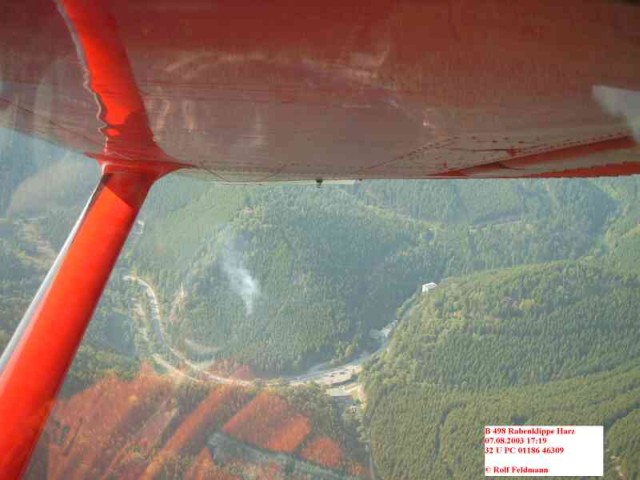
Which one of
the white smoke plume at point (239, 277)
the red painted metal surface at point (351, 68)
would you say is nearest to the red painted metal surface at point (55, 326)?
the red painted metal surface at point (351, 68)

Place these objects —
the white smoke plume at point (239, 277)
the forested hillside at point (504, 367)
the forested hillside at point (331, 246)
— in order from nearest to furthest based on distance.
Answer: the forested hillside at point (504, 367) → the forested hillside at point (331, 246) → the white smoke plume at point (239, 277)

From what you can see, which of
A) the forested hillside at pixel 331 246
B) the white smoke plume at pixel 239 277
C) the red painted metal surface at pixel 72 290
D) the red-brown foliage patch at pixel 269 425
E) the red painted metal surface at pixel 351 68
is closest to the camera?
the red painted metal surface at pixel 351 68

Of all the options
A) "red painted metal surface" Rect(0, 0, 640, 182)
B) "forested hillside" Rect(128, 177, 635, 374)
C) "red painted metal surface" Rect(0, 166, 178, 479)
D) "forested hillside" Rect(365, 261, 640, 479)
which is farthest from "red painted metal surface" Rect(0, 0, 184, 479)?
"forested hillside" Rect(128, 177, 635, 374)

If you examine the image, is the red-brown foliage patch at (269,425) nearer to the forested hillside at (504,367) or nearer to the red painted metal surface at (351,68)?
the forested hillside at (504,367)

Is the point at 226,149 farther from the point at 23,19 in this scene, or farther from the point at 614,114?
the point at 614,114

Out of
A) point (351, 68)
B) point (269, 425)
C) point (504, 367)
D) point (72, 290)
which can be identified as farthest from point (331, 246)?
point (351, 68)

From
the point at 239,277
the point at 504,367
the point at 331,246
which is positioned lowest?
the point at 504,367

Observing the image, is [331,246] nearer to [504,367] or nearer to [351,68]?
[504,367]

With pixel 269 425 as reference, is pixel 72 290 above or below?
below

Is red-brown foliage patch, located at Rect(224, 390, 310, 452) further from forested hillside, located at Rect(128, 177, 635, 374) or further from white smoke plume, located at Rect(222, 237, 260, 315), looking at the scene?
white smoke plume, located at Rect(222, 237, 260, 315)

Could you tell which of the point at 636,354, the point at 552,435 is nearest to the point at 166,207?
the point at 552,435
